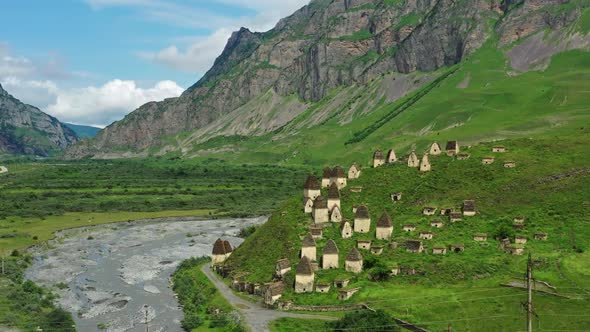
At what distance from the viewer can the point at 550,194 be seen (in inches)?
4053

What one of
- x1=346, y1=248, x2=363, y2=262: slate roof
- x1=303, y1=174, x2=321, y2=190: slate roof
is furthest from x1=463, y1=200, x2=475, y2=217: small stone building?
x1=303, y1=174, x2=321, y2=190: slate roof

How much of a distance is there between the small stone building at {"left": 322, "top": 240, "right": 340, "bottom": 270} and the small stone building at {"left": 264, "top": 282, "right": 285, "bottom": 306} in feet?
26.2

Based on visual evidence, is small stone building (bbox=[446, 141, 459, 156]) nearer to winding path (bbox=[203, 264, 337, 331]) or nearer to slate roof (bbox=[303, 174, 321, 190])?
slate roof (bbox=[303, 174, 321, 190])

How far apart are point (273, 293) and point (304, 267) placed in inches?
226

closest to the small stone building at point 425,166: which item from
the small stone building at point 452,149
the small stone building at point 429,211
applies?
the small stone building at point 452,149

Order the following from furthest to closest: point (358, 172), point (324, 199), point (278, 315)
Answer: point (358, 172), point (324, 199), point (278, 315)

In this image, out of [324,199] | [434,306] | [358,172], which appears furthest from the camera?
[358,172]

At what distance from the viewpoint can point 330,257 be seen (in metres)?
90.1

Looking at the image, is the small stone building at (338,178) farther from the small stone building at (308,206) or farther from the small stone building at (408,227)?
the small stone building at (408,227)

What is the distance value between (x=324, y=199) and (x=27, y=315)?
167 feet

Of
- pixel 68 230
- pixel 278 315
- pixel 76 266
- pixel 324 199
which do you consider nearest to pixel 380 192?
pixel 324 199

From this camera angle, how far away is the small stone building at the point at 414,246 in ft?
298

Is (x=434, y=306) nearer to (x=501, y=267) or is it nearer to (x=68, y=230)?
(x=501, y=267)

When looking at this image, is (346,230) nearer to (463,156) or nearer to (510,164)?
(463,156)
